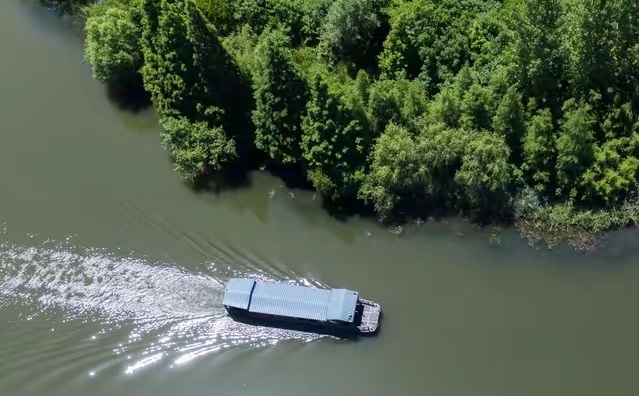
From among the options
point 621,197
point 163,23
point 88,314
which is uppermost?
point 163,23

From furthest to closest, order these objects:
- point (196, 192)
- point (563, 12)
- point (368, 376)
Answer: point (196, 192) < point (563, 12) < point (368, 376)

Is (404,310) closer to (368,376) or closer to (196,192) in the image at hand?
(368,376)

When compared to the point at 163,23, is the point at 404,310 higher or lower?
lower

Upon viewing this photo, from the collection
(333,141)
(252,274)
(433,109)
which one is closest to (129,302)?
(252,274)

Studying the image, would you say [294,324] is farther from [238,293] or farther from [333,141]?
[333,141]

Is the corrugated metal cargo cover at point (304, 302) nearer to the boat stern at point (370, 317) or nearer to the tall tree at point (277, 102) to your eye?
the boat stern at point (370, 317)

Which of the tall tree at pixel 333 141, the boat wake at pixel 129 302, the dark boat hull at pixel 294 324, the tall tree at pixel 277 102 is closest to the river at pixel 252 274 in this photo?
the boat wake at pixel 129 302

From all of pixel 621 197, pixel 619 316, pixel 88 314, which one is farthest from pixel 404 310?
pixel 88 314
